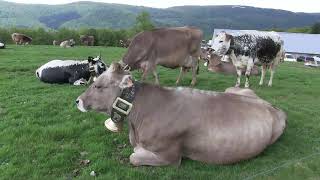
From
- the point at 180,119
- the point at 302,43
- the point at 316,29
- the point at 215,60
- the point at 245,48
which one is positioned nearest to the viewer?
the point at 180,119

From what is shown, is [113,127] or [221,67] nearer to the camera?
[113,127]

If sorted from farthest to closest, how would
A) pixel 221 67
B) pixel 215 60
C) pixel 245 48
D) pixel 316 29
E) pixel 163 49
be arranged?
1. pixel 316 29
2. pixel 215 60
3. pixel 221 67
4. pixel 245 48
5. pixel 163 49

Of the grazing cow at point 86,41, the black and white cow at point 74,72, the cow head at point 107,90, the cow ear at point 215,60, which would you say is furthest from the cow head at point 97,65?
the grazing cow at point 86,41

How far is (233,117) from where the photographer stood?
339 inches

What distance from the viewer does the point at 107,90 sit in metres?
8.58

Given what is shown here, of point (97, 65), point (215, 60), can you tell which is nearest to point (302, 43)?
point (215, 60)

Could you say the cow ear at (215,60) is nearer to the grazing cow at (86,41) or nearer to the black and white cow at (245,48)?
the black and white cow at (245,48)

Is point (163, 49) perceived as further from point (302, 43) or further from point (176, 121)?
point (302, 43)

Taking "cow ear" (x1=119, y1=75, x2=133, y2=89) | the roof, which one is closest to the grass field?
"cow ear" (x1=119, y1=75, x2=133, y2=89)

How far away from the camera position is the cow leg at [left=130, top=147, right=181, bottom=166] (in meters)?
8.27

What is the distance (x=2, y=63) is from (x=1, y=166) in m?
15.2

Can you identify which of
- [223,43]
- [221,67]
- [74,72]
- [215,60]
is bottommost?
[221,67]

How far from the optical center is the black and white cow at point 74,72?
53.4ft

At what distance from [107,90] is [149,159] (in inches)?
53.4
